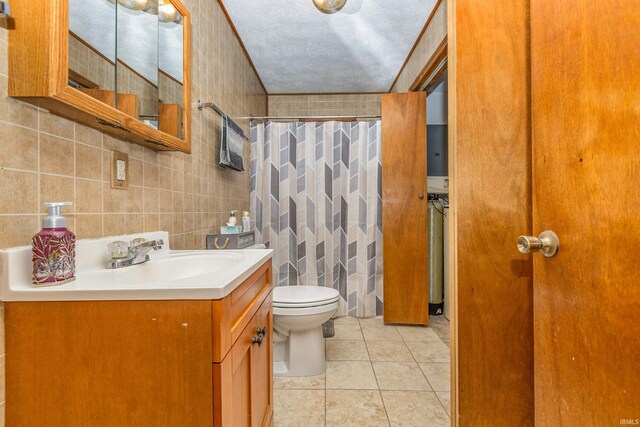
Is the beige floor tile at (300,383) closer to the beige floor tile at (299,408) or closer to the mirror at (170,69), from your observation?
the beige floor tile at (299,408)

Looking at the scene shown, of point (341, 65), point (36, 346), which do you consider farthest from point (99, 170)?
point (341, 65)

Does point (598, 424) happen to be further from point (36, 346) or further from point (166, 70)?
point (166, 70)

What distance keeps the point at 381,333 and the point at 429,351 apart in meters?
0.37

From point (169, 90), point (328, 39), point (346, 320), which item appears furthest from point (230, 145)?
point (346, 320)

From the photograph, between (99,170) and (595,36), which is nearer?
(595,36)

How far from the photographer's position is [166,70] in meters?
1.19

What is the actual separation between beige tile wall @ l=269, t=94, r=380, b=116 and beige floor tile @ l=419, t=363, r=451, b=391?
244cm

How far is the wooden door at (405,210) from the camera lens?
90.6 inches

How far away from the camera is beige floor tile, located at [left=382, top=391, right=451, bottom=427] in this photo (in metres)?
1.31

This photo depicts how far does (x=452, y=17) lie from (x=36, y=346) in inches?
51.9

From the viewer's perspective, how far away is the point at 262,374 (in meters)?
1.00

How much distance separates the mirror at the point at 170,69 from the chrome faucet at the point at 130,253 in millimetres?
468

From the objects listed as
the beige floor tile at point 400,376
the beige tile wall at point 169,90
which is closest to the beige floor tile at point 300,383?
the beige floor tile at point 400,376

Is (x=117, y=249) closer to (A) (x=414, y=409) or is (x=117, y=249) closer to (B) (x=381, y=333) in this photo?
(A) (x=414, y=409)
